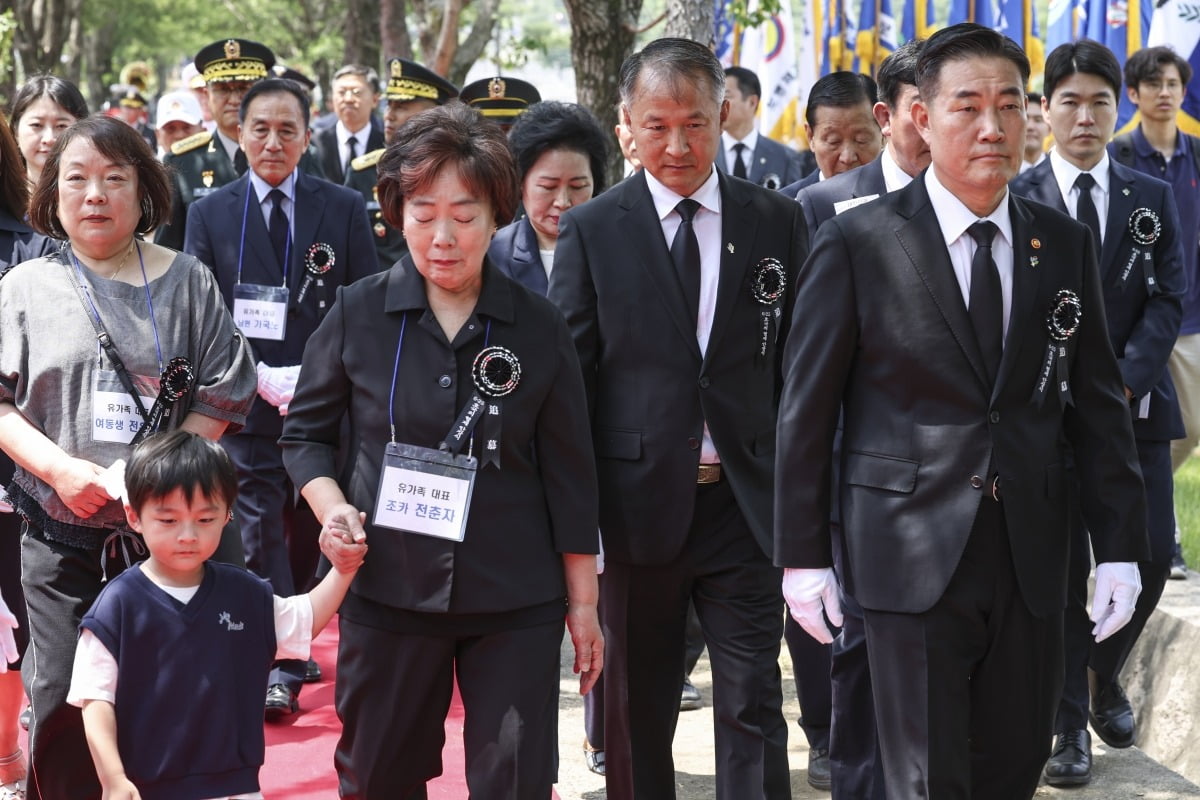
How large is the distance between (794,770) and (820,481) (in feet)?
7.54

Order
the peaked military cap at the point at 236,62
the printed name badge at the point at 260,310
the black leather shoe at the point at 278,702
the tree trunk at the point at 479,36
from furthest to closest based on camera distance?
the tree trunk at the point at 479,36
the peaked military cap at the point at 236,62
the printed name badge at the point at 260,310
the black leather shoe at the point at 278,702

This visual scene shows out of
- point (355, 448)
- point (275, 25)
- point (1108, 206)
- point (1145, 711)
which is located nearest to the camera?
point (355, 448)

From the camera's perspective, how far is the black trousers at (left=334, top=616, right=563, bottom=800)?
4031 millimetres

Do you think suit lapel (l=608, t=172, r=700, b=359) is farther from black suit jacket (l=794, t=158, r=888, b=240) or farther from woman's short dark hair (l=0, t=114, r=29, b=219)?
woman's short dark hair (l=0, t=114, r=29, b=219)

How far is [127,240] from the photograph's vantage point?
4562 millimetres

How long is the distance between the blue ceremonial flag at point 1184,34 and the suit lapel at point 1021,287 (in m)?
6.87

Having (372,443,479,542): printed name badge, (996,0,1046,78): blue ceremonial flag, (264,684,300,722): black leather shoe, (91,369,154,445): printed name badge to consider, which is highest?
(996,0,1046,78): blue ceremonial flag

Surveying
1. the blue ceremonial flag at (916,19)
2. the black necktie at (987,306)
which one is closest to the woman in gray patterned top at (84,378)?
the black necktie at (987,306)

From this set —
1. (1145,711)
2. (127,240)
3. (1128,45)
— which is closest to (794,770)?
(1145,711)

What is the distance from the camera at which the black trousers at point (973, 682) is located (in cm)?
388

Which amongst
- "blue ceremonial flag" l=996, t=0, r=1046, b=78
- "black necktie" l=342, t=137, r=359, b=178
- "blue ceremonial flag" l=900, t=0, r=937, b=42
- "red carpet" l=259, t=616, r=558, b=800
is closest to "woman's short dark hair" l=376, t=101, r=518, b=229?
"red carpet" l=259, t=616, r=558, b=800

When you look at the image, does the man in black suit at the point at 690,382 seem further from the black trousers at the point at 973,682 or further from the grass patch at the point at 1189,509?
the grass patch at the point at 1189,509

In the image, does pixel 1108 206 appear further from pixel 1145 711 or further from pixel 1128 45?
pixel 1128 45

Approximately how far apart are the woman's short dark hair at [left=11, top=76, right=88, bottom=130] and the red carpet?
96.3 inches
